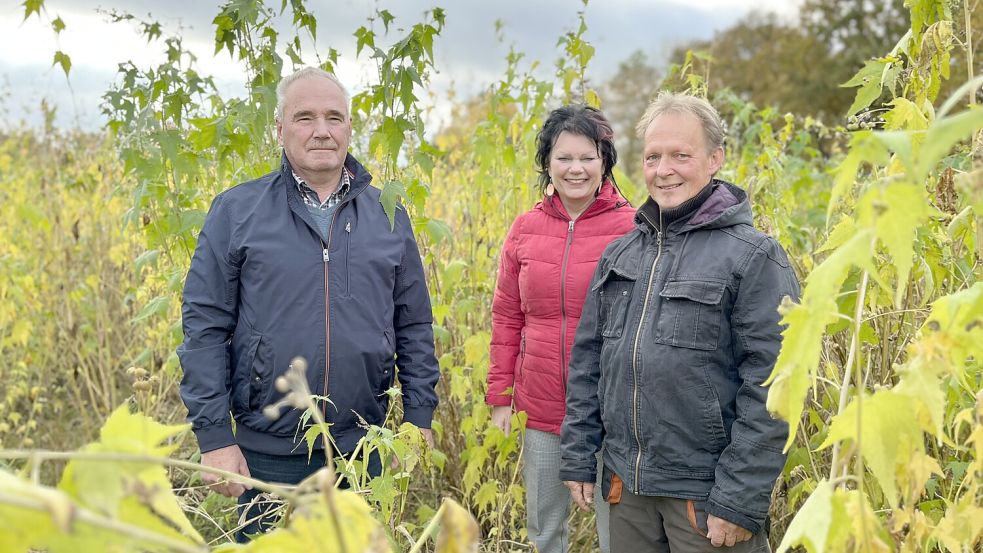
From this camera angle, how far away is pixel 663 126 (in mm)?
2184

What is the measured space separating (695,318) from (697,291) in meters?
0.07

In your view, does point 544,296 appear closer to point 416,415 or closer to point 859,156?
point 416,415

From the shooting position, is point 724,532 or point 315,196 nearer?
point 724,532

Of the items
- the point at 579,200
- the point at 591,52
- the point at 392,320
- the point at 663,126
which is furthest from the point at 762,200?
the point at 392,320

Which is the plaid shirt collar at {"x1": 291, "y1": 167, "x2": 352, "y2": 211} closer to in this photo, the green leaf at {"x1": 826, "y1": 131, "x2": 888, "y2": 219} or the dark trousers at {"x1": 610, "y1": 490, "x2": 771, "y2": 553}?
the dark trousers at {"x1": 610, "y1": 490, "x2": 771, "y2": 553}

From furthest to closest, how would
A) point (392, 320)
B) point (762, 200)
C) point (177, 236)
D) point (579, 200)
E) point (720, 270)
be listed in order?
1. point (762, 200)
2. point (177, 236)
3. point (579, 200)
4. point (392, 320)
5. point (720, 270)

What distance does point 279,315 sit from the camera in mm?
2316

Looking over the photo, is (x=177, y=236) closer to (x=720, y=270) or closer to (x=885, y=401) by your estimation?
(x=720, y=270)

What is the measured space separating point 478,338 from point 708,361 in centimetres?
120

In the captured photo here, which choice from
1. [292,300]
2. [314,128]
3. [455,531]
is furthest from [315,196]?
[455,531]

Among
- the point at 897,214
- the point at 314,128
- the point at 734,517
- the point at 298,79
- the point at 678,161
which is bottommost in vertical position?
the point at 734,517

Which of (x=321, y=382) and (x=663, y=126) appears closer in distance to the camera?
(x=663, y=126)

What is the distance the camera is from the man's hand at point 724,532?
1.97m

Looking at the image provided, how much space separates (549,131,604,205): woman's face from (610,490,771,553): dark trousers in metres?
1.01
